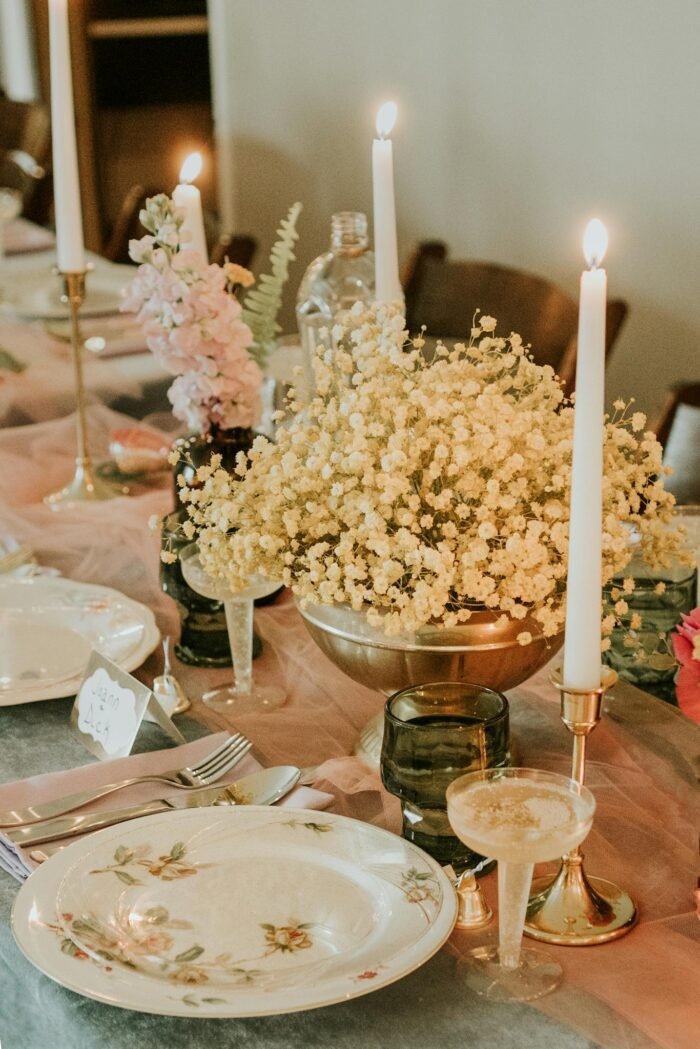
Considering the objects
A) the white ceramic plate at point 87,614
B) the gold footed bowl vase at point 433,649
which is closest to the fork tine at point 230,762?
the gold footed bowl vase at point 433,649

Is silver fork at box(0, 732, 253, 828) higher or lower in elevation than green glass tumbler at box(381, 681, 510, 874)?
lower

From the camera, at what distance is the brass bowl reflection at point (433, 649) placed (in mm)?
996

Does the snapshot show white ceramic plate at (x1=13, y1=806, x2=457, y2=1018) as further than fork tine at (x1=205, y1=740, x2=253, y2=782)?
No

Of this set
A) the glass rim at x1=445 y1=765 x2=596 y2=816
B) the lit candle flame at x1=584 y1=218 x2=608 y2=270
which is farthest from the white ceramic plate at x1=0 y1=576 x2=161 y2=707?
the lit candle flame at x1=584 y1=218 x2=608 y2=270

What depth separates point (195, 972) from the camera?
2.67ft

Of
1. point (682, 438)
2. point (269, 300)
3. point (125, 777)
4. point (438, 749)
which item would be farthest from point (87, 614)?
point (682, 438)

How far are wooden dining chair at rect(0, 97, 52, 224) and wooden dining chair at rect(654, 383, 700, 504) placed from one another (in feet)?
8.06

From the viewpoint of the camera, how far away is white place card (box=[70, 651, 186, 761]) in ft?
3.62

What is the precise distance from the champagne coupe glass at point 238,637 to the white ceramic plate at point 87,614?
0.32 ft

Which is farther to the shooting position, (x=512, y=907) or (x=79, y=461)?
(x=79, y=461)

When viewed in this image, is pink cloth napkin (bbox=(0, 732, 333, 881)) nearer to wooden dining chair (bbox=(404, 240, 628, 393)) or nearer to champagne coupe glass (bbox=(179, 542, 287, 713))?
champagne coupe glass (bbox=(179, 542, 287, 713))

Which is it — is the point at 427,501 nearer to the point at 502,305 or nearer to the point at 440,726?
the point at 440,726

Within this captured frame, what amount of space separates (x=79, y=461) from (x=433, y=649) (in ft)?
2.94

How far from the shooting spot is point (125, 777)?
1063 millimetres
